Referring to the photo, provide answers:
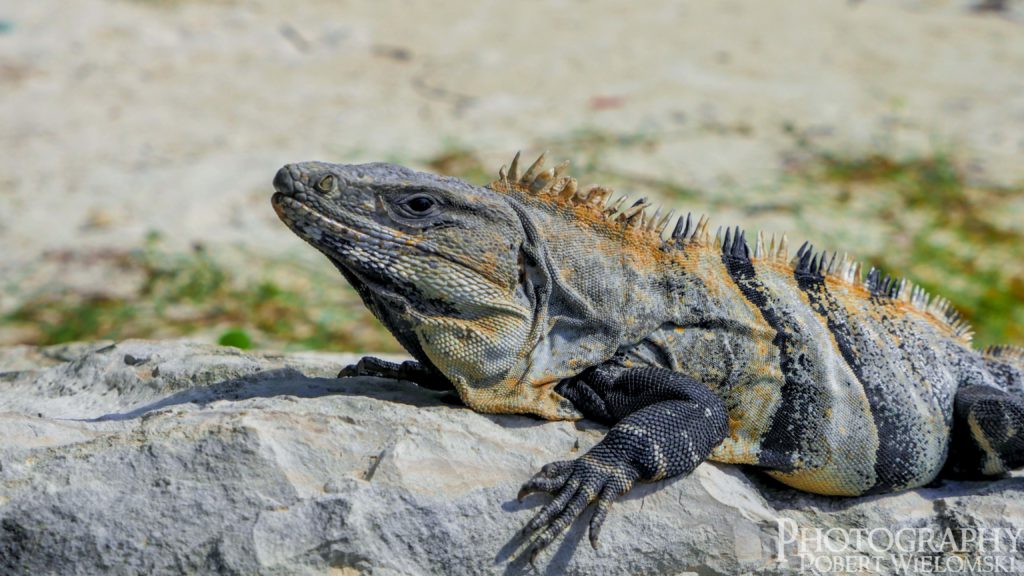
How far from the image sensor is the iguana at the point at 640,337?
4098mm

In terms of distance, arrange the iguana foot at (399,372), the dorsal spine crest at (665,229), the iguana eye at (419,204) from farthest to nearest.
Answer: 1. the iguana foot at (399,372)
2. the dorsal spine crest at (665,229)
3. the iguana eye at (419,204)

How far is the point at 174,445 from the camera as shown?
3.92 m

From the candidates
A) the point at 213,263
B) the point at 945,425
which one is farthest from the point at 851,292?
the point at 213,263

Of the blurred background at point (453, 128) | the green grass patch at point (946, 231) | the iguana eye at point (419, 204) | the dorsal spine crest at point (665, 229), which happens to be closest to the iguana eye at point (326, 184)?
the iguana eye at point (419, 204)

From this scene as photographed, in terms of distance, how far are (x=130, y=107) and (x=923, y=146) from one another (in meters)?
8.16

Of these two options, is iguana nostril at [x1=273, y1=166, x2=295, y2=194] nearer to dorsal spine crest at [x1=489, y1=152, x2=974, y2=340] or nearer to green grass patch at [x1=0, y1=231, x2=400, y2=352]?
dorsal spine crest at [x1=489, y1=152, x2=974, y2=340]

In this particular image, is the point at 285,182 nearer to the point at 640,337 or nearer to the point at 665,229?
the point at 640,337

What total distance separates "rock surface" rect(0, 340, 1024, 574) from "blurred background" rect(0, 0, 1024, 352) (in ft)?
10.2

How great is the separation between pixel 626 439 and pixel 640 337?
474 millimetres

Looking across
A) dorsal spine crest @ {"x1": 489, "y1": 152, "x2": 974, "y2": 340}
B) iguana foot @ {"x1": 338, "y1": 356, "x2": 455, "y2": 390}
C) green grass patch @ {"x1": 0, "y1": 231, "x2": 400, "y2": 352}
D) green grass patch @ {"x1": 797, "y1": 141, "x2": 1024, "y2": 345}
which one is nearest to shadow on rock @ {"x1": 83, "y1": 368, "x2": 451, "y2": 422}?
iguana foot @ {"x1": 338, "y1": 356, "x2": 455, "y2": 390}

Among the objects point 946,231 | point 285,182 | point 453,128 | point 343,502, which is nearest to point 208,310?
point 453,128

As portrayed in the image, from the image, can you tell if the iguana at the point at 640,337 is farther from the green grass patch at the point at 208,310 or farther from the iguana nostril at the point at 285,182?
the green grass patch at the point at 208,310

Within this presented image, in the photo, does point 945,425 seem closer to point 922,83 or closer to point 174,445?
point 174,445

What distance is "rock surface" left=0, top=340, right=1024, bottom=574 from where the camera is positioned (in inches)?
150
